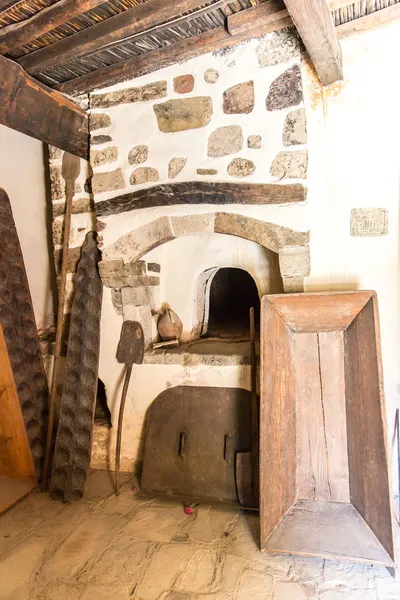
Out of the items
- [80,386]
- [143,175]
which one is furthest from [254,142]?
[80,386]

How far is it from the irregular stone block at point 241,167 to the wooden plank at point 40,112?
3.10 feet

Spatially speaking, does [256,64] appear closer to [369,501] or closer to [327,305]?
[327,305]

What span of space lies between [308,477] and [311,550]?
31 centimetres

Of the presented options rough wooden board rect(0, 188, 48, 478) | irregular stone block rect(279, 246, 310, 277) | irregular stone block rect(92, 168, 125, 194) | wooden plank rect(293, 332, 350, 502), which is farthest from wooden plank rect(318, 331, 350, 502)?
rough wooden board rect(0, 188, 48, 478)

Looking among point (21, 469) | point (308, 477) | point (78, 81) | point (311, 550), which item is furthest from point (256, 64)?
point (21, 469)

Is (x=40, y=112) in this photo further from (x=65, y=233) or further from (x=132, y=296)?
(x=132, y=296)

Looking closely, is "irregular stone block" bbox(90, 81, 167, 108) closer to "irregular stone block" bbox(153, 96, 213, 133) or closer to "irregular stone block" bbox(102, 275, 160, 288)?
"irregular stone block" bbox(153, 96, 213, 133)

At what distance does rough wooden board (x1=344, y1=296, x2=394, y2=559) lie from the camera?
1.63m

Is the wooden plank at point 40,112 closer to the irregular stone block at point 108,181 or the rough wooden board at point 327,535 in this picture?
the irregular stone block at point 108,181

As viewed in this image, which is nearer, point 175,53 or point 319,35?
point 319,35

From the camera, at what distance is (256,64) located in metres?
2.02

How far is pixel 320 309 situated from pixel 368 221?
0.49 metres

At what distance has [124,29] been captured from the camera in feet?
5.69

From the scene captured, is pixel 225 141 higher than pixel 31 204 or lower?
higher
